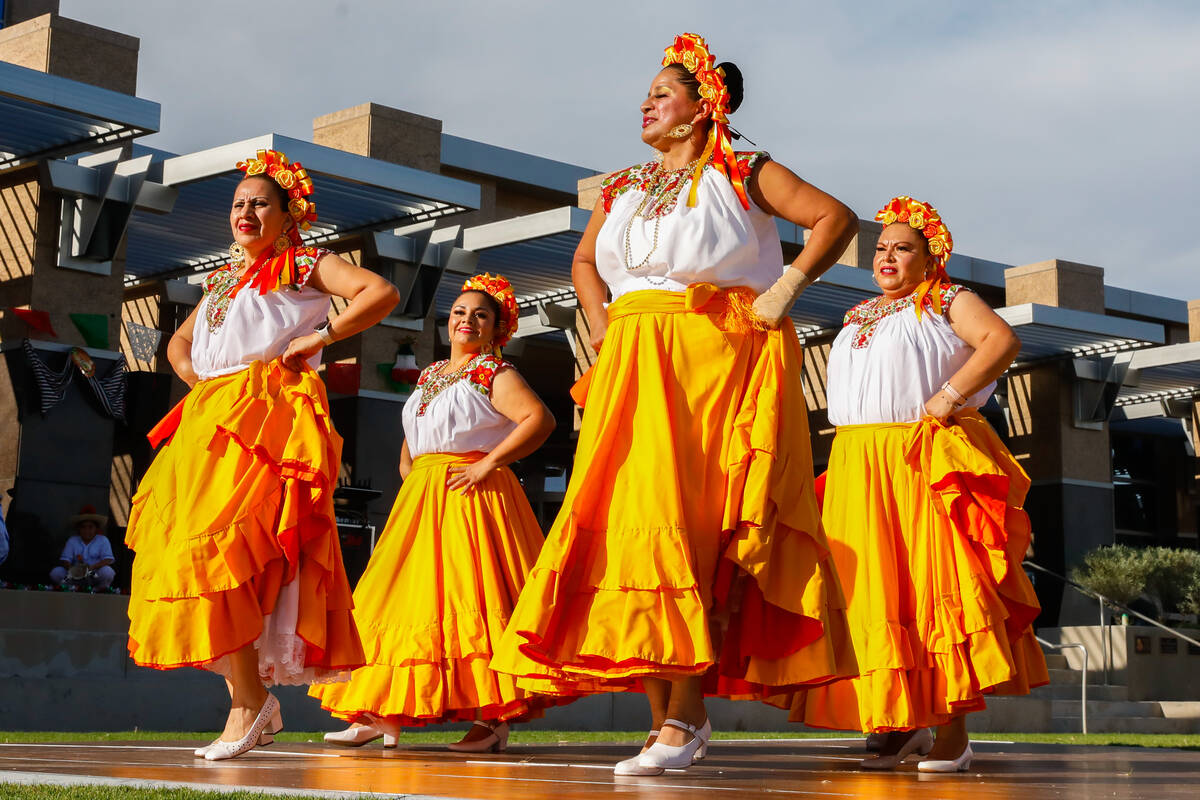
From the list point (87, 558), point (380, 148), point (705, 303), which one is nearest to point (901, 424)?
point (705, 303)

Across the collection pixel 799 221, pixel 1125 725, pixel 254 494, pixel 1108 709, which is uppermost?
pixel 799 221

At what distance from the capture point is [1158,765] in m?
5.23

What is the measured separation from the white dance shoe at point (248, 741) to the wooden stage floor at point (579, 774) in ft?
0.13

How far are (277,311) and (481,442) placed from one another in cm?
146

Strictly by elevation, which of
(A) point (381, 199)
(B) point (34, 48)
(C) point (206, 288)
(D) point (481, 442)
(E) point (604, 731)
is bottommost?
(E) point (604, 731)

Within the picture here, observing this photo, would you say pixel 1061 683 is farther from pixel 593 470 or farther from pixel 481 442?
pixel 593 470

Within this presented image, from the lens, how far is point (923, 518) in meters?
5.55

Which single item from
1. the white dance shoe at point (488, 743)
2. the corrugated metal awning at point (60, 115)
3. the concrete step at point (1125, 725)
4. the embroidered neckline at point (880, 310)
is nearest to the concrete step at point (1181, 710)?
the concrete step at point (1125, 725)

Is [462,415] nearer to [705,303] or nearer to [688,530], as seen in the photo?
[705,303]

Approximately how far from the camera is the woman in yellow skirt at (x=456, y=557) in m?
5.96

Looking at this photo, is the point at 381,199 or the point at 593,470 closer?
the point at 593,470

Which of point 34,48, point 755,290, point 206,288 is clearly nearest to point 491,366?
point 206,288

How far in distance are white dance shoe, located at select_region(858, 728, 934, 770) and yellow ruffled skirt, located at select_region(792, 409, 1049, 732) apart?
0.13 metres

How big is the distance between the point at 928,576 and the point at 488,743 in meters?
1.80
